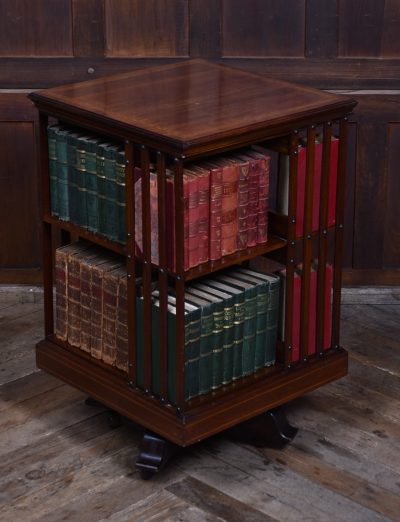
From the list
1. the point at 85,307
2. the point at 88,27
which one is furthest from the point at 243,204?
the point at 88,27

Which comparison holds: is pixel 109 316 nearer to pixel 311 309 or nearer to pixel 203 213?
pixel 203 213

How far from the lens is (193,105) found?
11.5 ft

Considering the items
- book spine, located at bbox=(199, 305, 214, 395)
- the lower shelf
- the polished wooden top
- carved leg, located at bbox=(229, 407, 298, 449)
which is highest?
the polished wooden top

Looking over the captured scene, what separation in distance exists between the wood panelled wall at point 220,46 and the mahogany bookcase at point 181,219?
67 cm

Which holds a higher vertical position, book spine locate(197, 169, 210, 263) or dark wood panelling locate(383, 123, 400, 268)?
book spine locate(197, 169, 210, 263)

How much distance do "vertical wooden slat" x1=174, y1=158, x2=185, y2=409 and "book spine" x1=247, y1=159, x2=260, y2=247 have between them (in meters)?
0.30

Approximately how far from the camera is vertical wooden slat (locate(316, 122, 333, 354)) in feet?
11.8

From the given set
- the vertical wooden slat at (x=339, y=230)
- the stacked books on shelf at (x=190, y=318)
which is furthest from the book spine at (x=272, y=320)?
the vertical wooden slat at (x=339, y=230)

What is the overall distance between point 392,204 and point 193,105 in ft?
4.88

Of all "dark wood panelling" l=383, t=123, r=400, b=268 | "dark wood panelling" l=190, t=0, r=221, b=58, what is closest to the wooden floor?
"dark wood panelling" l=383, t=123, r=400, b=268

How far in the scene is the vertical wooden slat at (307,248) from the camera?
3555mm

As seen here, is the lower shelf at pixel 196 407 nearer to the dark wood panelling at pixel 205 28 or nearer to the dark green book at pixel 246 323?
the dark green book at pixel 246 323

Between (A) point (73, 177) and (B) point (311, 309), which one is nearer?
(A) point (73, 177)

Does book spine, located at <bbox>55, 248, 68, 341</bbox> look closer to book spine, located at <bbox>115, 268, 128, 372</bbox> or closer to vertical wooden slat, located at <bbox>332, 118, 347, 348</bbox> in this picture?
book spine, located at <bbox>115, 268, 128, 372</bbox>
